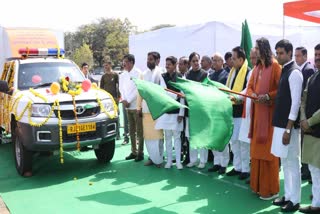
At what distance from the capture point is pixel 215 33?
1309cm

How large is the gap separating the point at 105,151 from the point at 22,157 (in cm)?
155

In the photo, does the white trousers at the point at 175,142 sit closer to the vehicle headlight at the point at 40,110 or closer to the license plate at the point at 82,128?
the license plate at the point at 82,128

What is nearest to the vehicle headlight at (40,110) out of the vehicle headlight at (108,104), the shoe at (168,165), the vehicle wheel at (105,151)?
the vehicle headlight at (108,104)

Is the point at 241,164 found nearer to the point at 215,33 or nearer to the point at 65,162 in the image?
the point at 65,162

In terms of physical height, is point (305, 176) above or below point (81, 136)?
below

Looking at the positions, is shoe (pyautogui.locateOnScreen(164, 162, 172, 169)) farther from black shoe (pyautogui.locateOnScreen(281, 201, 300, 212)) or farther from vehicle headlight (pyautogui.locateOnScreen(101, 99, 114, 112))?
black shoe (pyautogui.locateOnScreen(281, 201, 300, 212))

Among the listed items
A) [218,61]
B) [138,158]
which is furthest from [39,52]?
[218,61]

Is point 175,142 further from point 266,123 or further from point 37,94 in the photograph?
point 37,94

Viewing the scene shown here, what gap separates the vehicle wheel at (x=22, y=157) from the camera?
21.0 ft

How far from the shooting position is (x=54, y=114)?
20.2 ft

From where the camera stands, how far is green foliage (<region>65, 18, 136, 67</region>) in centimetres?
6053

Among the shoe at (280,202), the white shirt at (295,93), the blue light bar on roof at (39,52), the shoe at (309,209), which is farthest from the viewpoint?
the blue light bar on roof at (39,52)

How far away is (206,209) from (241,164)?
1.61 m

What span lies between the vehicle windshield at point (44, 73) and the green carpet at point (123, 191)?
1.58m
